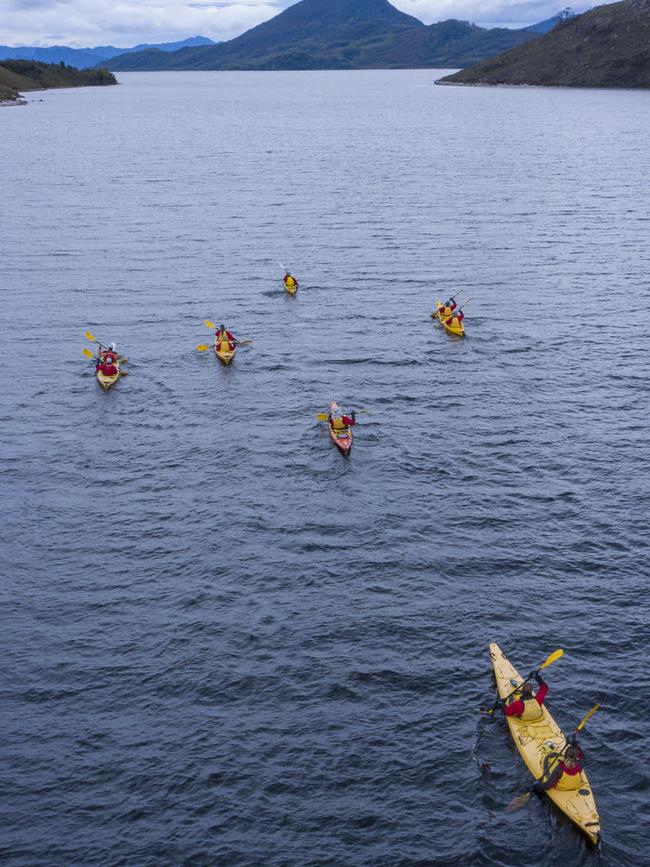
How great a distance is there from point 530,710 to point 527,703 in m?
0.31

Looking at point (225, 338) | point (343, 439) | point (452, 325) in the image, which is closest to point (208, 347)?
point (225, 338)

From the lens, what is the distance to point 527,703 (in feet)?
99.8

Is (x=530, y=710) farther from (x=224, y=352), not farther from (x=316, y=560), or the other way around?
(x=224, y=352)

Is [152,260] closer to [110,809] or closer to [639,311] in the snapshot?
[639,311]

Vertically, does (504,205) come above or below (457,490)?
above

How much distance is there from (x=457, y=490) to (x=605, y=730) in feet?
56.5

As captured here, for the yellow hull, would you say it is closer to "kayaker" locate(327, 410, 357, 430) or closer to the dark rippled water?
the dark rippled water

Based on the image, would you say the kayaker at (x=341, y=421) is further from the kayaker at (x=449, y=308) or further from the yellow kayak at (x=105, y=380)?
the kayaker at (x=449, y=308)

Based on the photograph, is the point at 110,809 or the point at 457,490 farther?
the point at 457,490

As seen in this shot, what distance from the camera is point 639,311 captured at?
74312mm

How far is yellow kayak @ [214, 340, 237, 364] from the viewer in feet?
209

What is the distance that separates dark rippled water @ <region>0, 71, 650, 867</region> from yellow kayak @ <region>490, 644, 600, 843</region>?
2.09 ft

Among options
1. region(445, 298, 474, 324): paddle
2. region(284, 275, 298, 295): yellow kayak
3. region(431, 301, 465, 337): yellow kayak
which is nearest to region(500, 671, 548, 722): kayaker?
region(431, 301, 465, 337): yellow kayak

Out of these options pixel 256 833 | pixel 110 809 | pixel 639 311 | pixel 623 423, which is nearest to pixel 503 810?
pixel 256 833
